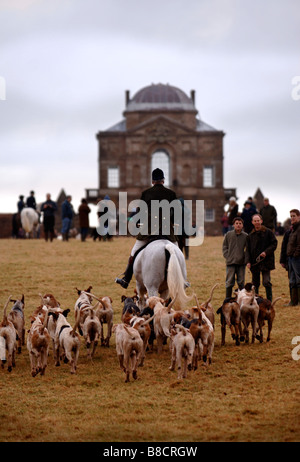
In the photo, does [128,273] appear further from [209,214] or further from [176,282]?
[209,214]

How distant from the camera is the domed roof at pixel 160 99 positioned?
6844 cm

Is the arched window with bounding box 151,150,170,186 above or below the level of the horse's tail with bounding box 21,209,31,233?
above

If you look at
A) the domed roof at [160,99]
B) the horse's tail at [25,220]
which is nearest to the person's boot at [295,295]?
the horse's tail at [25,220]

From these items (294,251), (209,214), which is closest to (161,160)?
(209,214)

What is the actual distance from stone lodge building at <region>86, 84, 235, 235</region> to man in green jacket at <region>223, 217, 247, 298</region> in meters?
50.6

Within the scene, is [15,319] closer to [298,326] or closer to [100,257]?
[298,326]

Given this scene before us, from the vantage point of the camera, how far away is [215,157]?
68312mm

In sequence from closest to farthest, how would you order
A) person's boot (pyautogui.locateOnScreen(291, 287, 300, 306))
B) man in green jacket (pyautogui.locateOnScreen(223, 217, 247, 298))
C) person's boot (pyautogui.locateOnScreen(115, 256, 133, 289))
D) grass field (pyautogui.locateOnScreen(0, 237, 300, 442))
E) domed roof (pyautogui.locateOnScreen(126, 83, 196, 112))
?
grass field (pyautogui.locateOnScreen(0, 237, 300, 442)) < person's boot (pyautogui.locateOnScreen(115, 256, 133, 289)) < man in green jacket (pyautogui.locateOnScreen(223, 217, 247, 298)) < person's boot (pyautogui.locateOnScreen(291, 287, 300, 306)) < domed roof (pyautogui.locateOnScreen(126, 83, 196, 112))

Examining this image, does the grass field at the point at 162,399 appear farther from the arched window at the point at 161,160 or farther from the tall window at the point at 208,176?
the arched window at the point at 161,160

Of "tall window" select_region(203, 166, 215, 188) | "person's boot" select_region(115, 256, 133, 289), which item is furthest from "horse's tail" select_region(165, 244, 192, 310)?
"tall window" select_region(203, 166, 215, 188)

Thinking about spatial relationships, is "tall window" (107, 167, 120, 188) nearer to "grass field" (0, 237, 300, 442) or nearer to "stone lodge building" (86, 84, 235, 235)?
"stone lodge building" (86, 84, 235, 235)

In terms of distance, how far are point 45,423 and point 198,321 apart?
10.2 ft

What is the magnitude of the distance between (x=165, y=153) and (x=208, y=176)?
4380 mm

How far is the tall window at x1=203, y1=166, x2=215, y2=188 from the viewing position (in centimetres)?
6831
